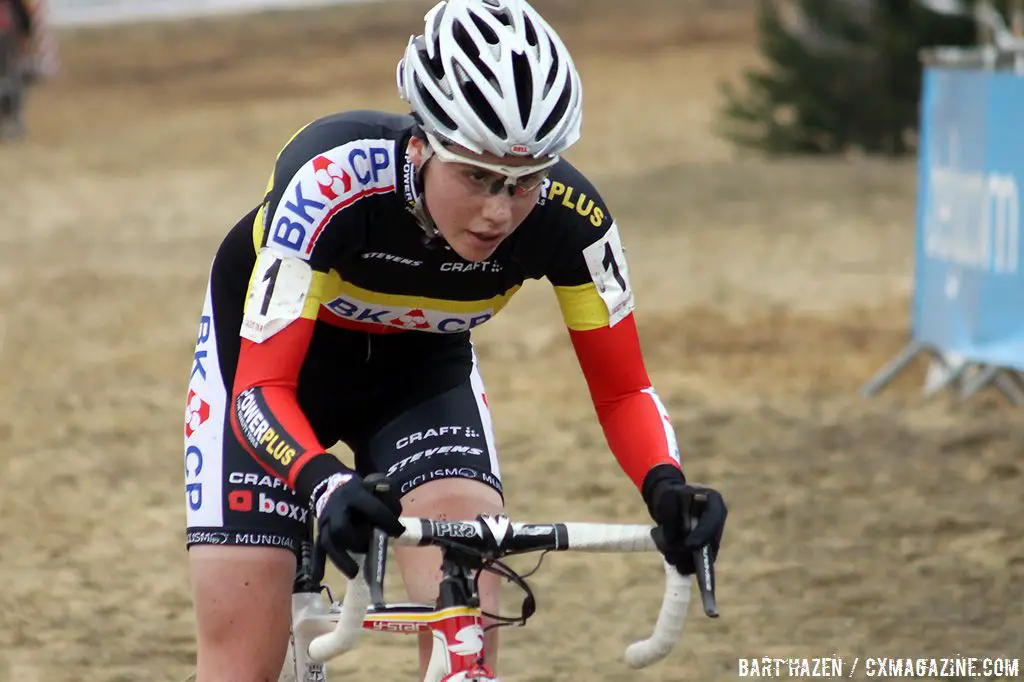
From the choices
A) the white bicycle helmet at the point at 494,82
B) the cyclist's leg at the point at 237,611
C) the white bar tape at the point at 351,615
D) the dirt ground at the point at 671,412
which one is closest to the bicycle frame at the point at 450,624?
the white bar tape at the point at 351,615

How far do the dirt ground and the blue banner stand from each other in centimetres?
49

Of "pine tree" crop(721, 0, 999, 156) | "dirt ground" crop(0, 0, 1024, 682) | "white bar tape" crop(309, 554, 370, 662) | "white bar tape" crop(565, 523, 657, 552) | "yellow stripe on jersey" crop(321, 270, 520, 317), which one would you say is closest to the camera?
"white bar tape" crop(309, 554, 370, 662)

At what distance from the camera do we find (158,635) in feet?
22.4

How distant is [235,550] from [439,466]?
1.75 ft

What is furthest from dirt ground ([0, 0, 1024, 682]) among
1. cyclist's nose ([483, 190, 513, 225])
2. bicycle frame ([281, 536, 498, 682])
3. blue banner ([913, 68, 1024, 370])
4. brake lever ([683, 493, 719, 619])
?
cyclist's nose ([483, 190, 513, 225])

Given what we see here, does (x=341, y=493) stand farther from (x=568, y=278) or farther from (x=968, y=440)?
(x=968, y=440)

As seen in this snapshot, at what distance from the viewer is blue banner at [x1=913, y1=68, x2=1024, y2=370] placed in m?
9.76

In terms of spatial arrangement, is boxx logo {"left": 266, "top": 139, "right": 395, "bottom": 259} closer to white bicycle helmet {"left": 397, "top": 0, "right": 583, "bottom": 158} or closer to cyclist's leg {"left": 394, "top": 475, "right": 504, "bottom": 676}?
white bicycle helmet {"left": 397, "top": 0, "right": 583, "bottom": 158}

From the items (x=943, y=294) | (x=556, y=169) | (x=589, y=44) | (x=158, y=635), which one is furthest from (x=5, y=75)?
(x=556, y=169)

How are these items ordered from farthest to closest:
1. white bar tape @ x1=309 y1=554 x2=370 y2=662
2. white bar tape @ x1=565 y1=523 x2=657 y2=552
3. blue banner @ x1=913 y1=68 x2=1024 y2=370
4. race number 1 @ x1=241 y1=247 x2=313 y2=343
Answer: blue banner @ x1=913 y1=68 x2=1024 y2=370 < race number 1 @ x1=241 y1=247 x2=313 y2=343 < white bar tape @ x1=565 y1=523 x2=657 y2=552 < white bar tape @ x1=309 y1=554 x2=370 y2=662

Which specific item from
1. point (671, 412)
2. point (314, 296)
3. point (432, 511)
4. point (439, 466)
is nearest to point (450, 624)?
point (432, 511)

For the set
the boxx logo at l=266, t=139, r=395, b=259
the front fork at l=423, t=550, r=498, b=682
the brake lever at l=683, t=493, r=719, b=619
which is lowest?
the front fork at l=423, t=550, r=498, b=682

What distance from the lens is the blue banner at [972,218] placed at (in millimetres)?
9758

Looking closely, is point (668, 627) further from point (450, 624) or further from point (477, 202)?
point (477, 202)
